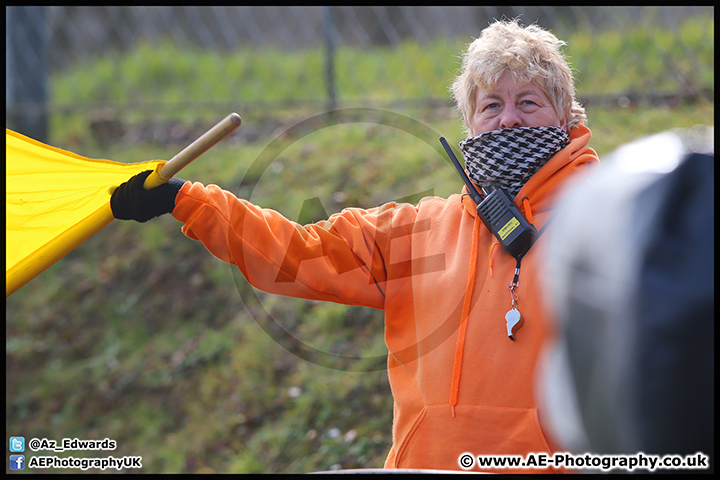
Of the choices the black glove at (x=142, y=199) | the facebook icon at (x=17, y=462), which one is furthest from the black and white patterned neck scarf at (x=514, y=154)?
the facebook icon at (x=17, y=462)

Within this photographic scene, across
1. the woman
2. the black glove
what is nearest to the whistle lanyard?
the woman

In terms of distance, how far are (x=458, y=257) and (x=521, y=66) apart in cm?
73

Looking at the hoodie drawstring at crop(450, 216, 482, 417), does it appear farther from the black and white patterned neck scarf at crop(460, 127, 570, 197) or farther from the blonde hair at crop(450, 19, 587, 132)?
the blonde hair at crop(450, 19, 587, 132)

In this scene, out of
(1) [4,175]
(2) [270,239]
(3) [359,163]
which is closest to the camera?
(2) [270,239]

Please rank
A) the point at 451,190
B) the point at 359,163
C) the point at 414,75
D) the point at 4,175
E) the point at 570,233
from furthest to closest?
1. the point at 414,75
2. the point at 359,163
3. the point at 451,190
4. the point at 4,175
5. the point at 570,233

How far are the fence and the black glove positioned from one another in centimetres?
392

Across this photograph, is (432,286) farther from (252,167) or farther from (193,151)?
(252,167)

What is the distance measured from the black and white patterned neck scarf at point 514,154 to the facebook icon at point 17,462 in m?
3.74

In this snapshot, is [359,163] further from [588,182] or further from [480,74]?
[588,182]

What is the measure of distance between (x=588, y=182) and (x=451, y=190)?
3.67 m

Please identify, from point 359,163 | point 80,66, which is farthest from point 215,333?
point 80,66

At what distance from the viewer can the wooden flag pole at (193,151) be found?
2193 mm

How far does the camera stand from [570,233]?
3.37 ft

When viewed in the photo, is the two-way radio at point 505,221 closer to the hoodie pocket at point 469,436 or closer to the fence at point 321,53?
the hoodie pocket at point 469,436
